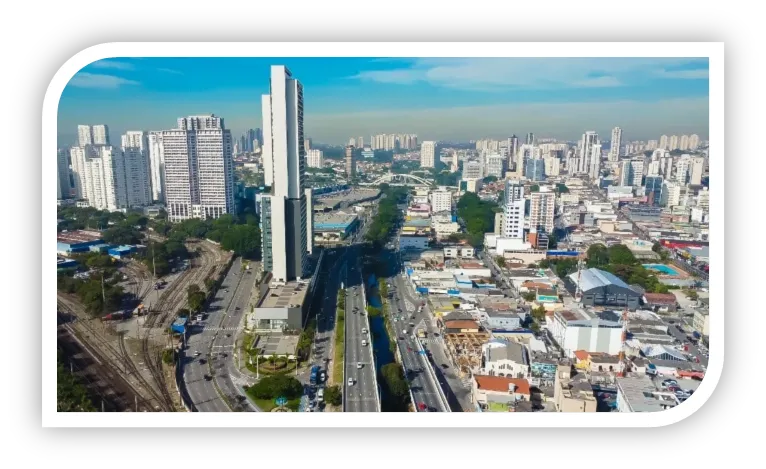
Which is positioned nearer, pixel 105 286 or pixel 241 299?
pixel 105 286

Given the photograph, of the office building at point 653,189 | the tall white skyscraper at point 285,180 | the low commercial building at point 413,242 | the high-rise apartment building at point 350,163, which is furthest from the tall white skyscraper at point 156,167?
the office building at point 653,189

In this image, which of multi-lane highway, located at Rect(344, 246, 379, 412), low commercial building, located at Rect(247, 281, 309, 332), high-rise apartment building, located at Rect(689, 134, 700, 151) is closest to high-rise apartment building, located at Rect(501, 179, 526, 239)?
high-rise apartment building, located at Rect(689, 134, 700, 151)

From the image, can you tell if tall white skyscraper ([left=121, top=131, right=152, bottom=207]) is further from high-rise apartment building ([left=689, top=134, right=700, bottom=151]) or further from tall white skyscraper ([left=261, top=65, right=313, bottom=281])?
high-rise apartment building ([left=689, top=134, right=700, bottom=151])

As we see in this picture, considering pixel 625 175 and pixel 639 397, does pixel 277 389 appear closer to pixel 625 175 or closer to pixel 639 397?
pixel 639 397

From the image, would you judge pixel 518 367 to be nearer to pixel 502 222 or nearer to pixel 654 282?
pixel 654 282

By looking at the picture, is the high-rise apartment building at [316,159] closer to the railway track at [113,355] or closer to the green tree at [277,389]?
the railway track at [113,355]

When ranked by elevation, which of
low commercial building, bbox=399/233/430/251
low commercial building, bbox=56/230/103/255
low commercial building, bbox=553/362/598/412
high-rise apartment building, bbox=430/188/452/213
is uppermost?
high-rise apartment building, bbox=430/188/452/213
